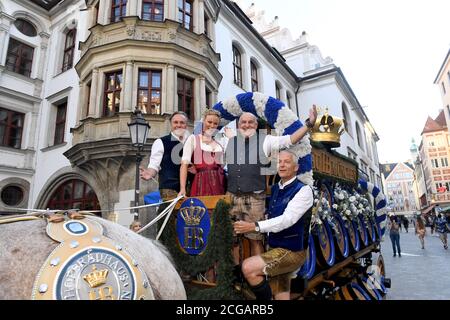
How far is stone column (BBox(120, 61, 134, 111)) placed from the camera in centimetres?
939

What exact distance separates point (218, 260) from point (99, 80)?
9.48 m

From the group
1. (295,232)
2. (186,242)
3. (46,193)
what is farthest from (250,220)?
(46,193)

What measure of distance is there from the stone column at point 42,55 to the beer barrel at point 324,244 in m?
14.5

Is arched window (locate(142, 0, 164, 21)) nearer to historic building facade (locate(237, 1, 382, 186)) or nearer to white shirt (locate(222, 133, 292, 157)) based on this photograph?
historic building facade (locate(237, 1, 382, 186))

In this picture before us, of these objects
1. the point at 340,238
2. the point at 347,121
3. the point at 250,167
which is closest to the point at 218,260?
the point at 250,167

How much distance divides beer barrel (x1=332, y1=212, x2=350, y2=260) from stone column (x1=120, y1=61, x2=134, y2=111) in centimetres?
730

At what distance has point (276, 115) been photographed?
3.01m

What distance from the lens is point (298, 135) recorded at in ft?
8.74

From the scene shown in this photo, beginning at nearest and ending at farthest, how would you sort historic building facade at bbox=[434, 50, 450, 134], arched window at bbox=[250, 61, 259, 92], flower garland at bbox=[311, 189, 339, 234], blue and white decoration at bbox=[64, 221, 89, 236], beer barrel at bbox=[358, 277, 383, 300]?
blue and white decoration at bbox=[64, 221, 89, 236] < flower garland at bbox=[311, 189, 339, 234] < beer barrel at bbox=[358, 277, 383, 300] < arched window at bbox=[250, 61, 259, 92] < historic building facade at bbox=[434, 50, 450, 134]

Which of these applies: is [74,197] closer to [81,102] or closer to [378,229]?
[81,102]

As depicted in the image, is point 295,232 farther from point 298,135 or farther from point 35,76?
point 35,76

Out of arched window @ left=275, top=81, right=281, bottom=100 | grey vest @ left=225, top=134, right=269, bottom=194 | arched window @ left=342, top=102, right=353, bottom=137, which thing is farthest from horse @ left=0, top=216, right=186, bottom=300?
arched window @ left=342, top=102, right=353, bottom=137

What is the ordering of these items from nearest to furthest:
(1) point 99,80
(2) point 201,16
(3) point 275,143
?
1. (3) point 275,143
2. (1) point 99,80
3. (2) point 201,16
